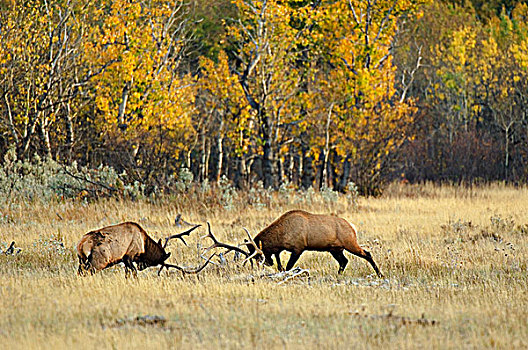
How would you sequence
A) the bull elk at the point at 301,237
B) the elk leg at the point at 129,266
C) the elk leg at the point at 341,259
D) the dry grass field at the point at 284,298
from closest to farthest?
the dry grass field at the point at 284,298 → the elk leg at the point at 129,266 → the bull elk at the point at 301,237 → the elk leg at the point at 341,259

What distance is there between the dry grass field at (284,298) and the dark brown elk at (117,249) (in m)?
0.22

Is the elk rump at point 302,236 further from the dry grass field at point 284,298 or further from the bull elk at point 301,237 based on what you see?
the dry grass field at point 284,298

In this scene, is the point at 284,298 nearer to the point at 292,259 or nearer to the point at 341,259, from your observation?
the point at 292,259

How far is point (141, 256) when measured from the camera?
9523mm

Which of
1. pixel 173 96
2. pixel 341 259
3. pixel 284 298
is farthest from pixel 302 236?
pixel 173 96

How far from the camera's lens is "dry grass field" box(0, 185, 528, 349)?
21.3 feet

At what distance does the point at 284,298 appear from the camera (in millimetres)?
8281

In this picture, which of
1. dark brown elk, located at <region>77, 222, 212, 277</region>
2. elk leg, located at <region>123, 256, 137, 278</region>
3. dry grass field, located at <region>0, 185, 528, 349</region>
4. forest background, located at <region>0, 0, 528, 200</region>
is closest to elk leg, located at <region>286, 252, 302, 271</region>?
dry grass field, located at <region>0, 185, 528, 349</region>

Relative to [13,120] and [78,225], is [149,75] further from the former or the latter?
[78,225]

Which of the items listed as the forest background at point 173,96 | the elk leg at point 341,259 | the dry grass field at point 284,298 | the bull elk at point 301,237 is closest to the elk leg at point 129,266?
the dry grass field at point 284,298

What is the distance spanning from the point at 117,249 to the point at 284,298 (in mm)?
2221

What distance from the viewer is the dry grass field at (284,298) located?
648 cm

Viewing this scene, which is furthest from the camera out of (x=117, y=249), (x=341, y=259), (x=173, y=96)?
(x=173, y=96)

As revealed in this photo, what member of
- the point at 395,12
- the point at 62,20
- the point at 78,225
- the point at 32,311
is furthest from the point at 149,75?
the point at 32,311
